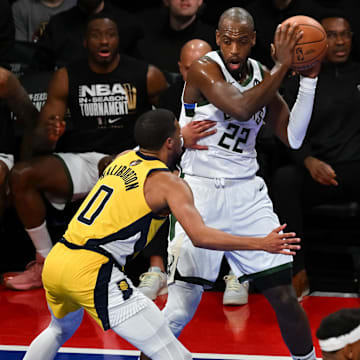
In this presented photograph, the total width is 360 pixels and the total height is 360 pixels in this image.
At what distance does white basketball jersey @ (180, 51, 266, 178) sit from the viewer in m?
4.04

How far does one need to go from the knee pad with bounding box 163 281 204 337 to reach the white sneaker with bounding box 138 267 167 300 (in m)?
1.47

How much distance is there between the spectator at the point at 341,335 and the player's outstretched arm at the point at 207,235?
1.96 ft

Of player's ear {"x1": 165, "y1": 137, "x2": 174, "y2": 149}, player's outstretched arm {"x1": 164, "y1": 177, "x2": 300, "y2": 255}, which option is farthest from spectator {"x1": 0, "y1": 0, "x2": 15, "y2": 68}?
player's outstretched arm {"x1": 164, "y1": 177, "x2": 300, "y2": 255}

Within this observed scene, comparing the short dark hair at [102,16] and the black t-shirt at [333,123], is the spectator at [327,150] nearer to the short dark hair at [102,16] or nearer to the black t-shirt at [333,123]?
the black t-shirt at [333,123]

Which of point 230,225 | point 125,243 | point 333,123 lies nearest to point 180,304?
point 230,225

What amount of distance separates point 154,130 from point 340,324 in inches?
52.9

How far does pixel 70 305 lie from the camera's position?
138 inches

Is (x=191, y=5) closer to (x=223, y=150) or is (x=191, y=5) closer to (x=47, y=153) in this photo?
(x=47, y=153)

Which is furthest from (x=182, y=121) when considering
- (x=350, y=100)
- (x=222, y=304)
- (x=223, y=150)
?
(x=350, y=100)

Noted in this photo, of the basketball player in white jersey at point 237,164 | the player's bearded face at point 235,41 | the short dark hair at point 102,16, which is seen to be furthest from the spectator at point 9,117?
the player's bearded face at point 235,41

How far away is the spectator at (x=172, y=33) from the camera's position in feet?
21.7

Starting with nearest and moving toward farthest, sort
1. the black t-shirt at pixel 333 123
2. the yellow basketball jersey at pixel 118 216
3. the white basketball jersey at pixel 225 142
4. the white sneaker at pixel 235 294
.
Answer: the yellow basketball jersey at pixel 118 216
the white basketball jersey at pixel 225 142
the white sneaker at pixel 235 294
the black t-shirt at pixel 333 123

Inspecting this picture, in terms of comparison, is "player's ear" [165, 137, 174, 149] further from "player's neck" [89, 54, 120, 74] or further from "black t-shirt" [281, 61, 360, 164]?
"player's neck" [89, 54, 120, 74]

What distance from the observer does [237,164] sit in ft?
13.3
